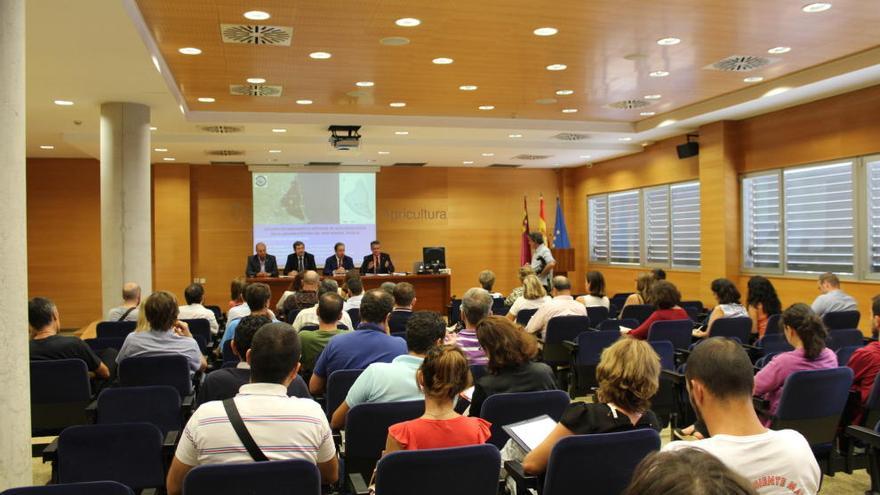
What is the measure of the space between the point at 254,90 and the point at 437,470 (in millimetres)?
7961

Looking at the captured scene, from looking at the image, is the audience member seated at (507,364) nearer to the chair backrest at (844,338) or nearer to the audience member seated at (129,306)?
the chair backrest at (844,338)

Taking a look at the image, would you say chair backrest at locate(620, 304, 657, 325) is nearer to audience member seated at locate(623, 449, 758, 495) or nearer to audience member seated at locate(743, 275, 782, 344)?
audience member seated at locate(743, 275, 782, 344)

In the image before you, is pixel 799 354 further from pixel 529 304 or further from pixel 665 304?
pixel 529 304

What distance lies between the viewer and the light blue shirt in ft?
12.2

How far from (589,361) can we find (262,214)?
36.4 feet

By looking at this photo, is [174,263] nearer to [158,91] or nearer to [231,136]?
[231,136]

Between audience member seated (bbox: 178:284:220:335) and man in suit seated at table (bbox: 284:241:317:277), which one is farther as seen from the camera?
man in suit seated at table (bbox: 284:241:317:277)

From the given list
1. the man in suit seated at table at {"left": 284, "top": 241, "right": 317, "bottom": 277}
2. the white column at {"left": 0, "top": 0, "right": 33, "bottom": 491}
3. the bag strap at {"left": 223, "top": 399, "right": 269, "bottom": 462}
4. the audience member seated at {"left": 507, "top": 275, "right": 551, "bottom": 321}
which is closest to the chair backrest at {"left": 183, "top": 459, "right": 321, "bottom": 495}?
the bag strap at {"left": 223, "top": 399, "right": 269, "bottom": 462}

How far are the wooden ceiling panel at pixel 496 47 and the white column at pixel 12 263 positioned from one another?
2627 millimetres

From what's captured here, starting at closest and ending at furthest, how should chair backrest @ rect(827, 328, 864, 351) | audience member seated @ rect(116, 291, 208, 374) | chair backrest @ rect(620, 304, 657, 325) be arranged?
1. audience member seated @ rect(116, 291, 208, 374)
2. chair backrest @ rect(827, 328, 864, 351)
3. chair backrest @ rect(620, 304, 657, 325)

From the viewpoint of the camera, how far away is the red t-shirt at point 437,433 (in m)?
2.85

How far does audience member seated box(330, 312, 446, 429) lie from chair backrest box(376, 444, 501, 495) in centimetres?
108

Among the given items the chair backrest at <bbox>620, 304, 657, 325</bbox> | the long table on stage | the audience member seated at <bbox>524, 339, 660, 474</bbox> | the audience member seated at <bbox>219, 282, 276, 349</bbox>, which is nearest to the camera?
the audience member seated at <bbox>524, 339, 660, 474</bbox>

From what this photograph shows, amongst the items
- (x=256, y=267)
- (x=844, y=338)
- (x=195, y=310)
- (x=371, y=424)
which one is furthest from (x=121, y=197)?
(x=844, y=338)
